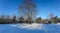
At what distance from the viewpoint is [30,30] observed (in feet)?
5.10

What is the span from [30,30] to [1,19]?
55cm

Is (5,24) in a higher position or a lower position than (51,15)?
lower

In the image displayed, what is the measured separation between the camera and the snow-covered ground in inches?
60.0

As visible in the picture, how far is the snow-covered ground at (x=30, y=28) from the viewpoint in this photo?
1.52 meters

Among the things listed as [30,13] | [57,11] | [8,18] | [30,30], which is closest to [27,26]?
[30,30]

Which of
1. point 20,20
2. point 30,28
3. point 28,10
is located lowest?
point 30,28

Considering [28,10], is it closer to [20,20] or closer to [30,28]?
[20,20]

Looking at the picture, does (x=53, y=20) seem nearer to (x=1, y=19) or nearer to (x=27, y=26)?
(x=27, y=26)

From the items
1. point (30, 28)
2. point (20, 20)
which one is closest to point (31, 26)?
point (30, 28)

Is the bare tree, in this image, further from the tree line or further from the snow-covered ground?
the snow-covered ground

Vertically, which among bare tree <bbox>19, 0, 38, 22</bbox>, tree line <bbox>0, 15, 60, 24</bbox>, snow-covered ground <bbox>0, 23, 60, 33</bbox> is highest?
bare tree <bbox>19, 0, 38, 22</bbox>

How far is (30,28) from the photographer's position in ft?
5.16

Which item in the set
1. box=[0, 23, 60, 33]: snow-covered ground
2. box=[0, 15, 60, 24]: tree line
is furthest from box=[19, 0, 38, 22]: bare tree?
box=[0, 23, 60, 33]: snow-covered ground

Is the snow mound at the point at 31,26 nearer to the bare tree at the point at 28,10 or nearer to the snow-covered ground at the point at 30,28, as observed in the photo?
the snow-covered ground at the point at 30,28
